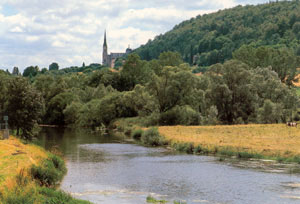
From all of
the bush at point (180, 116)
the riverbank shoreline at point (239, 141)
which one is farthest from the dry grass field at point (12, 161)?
the bush at point (180, 116)

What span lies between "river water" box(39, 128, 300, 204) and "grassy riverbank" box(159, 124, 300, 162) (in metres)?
2.85

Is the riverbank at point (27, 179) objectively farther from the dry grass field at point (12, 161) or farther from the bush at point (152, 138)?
the bush at point (152, 138)

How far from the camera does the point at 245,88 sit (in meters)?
81.6

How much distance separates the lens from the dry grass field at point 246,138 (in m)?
48.8

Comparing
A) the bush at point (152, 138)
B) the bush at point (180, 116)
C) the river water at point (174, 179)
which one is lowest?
→ the river water at point (174, 179)

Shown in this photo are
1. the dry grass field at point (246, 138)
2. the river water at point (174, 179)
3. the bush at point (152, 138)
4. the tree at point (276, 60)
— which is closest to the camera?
the river water at point (174, 179)

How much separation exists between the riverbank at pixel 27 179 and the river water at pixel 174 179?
1945 millimetres

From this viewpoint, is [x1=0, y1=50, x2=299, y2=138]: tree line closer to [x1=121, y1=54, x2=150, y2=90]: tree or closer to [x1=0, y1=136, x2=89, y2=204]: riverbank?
[x1=0, y1=136, x2=89, y2=204]: riverbank

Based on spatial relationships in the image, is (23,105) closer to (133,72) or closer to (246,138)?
(246,138)

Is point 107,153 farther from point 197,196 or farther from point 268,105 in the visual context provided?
point 268,105

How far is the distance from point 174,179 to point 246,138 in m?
23.6

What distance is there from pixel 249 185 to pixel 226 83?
1998 inches

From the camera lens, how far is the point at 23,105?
192ft

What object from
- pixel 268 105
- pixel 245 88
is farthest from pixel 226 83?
pixel 268 105
